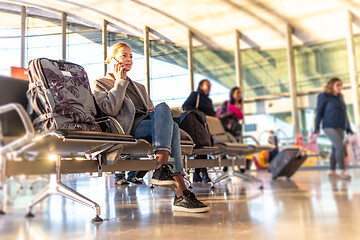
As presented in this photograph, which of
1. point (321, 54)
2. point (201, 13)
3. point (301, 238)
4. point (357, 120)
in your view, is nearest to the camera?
point (301, 238)

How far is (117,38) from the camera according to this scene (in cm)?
267

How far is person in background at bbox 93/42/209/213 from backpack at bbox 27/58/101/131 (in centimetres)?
14

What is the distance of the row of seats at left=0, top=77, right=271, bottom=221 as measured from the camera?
1.32 m

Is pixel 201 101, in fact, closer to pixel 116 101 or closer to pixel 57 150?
pixel 116 101

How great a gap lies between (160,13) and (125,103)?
1065 mm

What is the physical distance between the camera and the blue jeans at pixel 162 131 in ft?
7.02

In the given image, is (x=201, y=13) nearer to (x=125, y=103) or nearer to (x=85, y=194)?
(x=125, y=103)

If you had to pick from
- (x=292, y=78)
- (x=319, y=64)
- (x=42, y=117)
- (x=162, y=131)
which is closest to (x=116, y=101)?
(x=162, y=131)

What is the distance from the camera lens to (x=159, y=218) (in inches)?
77.7

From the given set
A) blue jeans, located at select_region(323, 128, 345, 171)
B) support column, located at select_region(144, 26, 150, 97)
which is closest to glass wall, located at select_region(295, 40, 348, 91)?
blue jeans, located at select_region(323, 128, 345, 171)

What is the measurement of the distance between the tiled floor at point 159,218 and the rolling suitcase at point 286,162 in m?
3.01

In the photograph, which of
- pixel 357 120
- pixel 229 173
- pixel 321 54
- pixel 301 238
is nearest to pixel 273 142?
pixel 357 120

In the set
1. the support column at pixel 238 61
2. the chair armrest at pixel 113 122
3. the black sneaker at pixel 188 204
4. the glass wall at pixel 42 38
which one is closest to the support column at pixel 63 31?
the glass wall at pixel 42 38

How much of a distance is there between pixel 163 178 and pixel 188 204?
266mm
